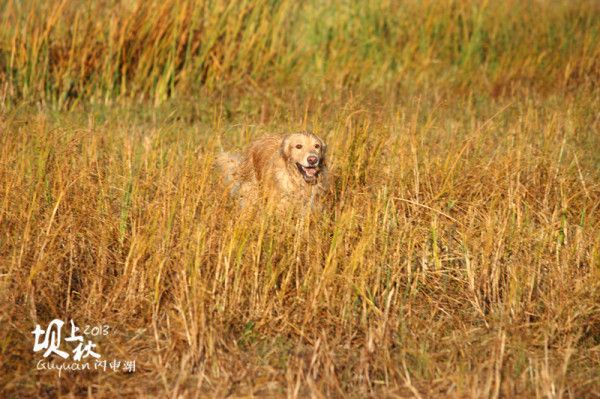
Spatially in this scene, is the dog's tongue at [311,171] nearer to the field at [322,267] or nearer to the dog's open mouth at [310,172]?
the dog's open mouth at [310,172]

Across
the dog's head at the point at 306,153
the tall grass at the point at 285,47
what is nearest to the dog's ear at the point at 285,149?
the dog's head at the point at 306,153

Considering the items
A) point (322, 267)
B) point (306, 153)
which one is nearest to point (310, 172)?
point (306, 153)

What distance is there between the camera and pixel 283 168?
530cm

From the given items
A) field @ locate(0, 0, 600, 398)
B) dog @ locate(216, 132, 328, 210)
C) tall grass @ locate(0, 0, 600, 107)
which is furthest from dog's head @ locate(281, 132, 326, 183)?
tall grass @ locate(0, 0, 600, 107)

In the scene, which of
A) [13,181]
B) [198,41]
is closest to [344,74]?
[198,41]

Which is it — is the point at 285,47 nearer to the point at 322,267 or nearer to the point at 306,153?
the point at 306,153

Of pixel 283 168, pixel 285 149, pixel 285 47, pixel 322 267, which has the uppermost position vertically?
pixel 285 47

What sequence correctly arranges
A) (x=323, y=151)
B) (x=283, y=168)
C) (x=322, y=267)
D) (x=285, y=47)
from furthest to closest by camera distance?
(x=285, y=47), (x=283, y=168), (x=323, y=151), (x=322, y=267)

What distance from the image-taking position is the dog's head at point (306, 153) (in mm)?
5031

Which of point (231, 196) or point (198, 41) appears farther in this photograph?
point (198, 41)

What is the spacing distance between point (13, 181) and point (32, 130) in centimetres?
76

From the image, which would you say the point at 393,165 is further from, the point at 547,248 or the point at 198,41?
the point at 198,41

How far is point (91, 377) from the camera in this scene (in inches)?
131

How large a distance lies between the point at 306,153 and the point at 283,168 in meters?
0.29
